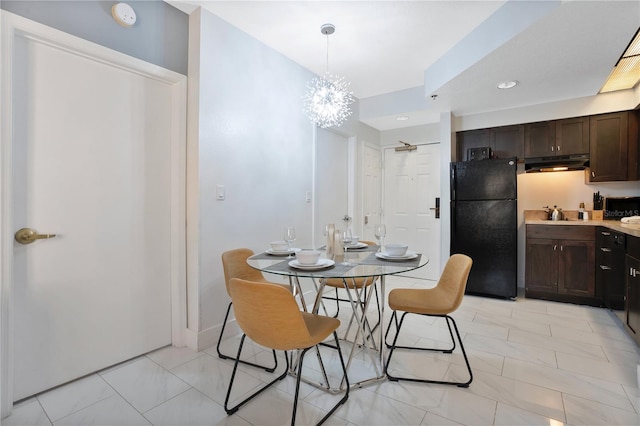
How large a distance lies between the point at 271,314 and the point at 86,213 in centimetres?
148

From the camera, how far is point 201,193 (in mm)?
2459

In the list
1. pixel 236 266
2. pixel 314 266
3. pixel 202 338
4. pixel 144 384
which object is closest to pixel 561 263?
pixel 314 266

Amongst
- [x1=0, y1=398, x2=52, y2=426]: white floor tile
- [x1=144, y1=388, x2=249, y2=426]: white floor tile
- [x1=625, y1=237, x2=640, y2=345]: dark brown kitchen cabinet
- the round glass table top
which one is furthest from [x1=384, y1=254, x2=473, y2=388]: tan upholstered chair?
[x1=0, y1=398, x2=52, y2=426]: white floor tile

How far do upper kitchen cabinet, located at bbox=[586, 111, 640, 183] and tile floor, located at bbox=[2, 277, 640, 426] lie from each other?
1.91 m

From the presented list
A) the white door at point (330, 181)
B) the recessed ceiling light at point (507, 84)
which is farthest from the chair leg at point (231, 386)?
the recessed ceiling light at point (507, 84)

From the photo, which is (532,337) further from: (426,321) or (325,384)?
(325,384)

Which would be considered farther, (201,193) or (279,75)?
(279,75)

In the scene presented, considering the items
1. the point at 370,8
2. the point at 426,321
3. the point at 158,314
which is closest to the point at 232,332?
the point at 158,314

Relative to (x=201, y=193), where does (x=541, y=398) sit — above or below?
below

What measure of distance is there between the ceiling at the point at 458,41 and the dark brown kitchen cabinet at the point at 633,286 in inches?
63.7

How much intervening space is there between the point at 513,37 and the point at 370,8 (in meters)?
1.12

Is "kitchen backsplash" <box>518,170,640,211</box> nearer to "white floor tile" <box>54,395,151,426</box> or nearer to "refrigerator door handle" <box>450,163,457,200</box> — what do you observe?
"refrigerator door handle" <box>450,163,457,200</box>

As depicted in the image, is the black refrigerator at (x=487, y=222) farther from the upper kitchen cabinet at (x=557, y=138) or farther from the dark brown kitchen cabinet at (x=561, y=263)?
the upper kitchen cabinet at (x=557, y=138)

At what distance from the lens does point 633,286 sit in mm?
2432
